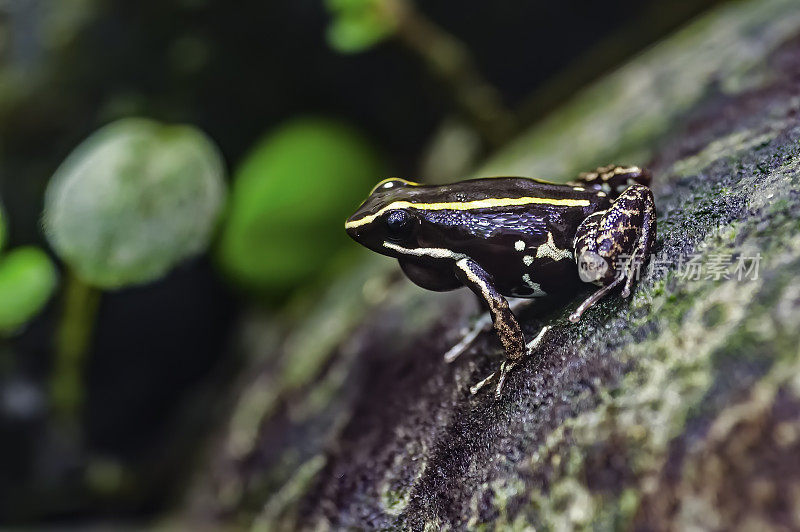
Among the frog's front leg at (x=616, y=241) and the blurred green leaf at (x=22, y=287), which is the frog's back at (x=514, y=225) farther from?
the blurred green leaf at (x=22, y=287)

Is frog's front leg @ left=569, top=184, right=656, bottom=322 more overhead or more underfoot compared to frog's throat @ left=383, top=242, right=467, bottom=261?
more underfoot

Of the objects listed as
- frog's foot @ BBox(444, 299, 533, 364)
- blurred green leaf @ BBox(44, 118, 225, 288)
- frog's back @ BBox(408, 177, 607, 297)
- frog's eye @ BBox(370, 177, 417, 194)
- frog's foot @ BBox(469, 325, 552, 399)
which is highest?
blurred green leaf @ BBox(44, 118, 225, 288)

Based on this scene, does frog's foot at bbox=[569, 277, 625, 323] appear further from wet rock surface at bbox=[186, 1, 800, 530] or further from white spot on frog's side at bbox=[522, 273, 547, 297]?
white spot on frog's side at bbox=[522, 273, 547, 297]

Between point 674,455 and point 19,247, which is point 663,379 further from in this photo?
point 19,247

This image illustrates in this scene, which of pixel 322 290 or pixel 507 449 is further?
pixel 322 290

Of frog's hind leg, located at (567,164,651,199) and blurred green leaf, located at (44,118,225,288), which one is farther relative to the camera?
blurred green leaf, located at (44,118,225,288)

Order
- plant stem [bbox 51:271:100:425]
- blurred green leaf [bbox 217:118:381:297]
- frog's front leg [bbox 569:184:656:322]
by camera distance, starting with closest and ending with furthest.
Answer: frog's front leg [bbox 569:184:656:322] → plant stem [bbox 51:271:100:425] → blurred green leaf [bbox 217:118:381:297]

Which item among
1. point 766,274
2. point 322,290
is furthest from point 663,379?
point 322,290

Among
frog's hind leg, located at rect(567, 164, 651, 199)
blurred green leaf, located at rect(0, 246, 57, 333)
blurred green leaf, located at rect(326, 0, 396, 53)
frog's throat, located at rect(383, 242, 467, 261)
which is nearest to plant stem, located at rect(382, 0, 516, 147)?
blurred green leaf, located at rect(326, 0, 396, 53)

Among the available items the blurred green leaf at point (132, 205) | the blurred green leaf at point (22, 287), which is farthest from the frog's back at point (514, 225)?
the blurred green leaf at point (22, 287)
